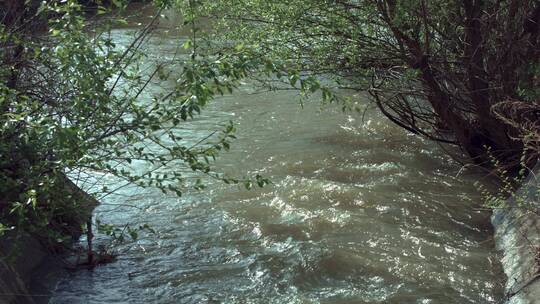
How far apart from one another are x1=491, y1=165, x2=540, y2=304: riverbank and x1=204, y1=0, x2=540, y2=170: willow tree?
0.83m

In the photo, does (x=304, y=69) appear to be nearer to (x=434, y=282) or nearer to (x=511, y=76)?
(x=511, y=76)

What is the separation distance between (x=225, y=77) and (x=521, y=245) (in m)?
3.12

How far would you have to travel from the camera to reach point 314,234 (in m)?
7.21

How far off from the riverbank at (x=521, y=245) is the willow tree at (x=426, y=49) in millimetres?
832

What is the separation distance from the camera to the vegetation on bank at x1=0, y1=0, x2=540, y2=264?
5281 millimetres

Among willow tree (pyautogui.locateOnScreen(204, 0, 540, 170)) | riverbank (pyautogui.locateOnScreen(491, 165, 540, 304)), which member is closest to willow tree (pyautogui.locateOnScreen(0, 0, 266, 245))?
riverbank (pyautogui.locateOnScreen(491, 165, 540, 304))

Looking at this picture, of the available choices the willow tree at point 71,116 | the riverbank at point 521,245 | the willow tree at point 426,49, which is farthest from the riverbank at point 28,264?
the riverbank at point 521,245

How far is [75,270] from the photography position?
6504 millimetres

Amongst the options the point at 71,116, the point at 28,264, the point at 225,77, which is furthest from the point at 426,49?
the point at 28,264

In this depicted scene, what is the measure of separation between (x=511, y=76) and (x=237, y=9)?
3456mm

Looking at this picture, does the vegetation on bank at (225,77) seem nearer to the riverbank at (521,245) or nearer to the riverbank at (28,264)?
the riverbank at (28,264)

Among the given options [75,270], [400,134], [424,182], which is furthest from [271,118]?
[75,270]

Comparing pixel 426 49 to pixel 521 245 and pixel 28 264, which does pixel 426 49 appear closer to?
pixel 521 245

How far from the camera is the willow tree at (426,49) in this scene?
306 inches
